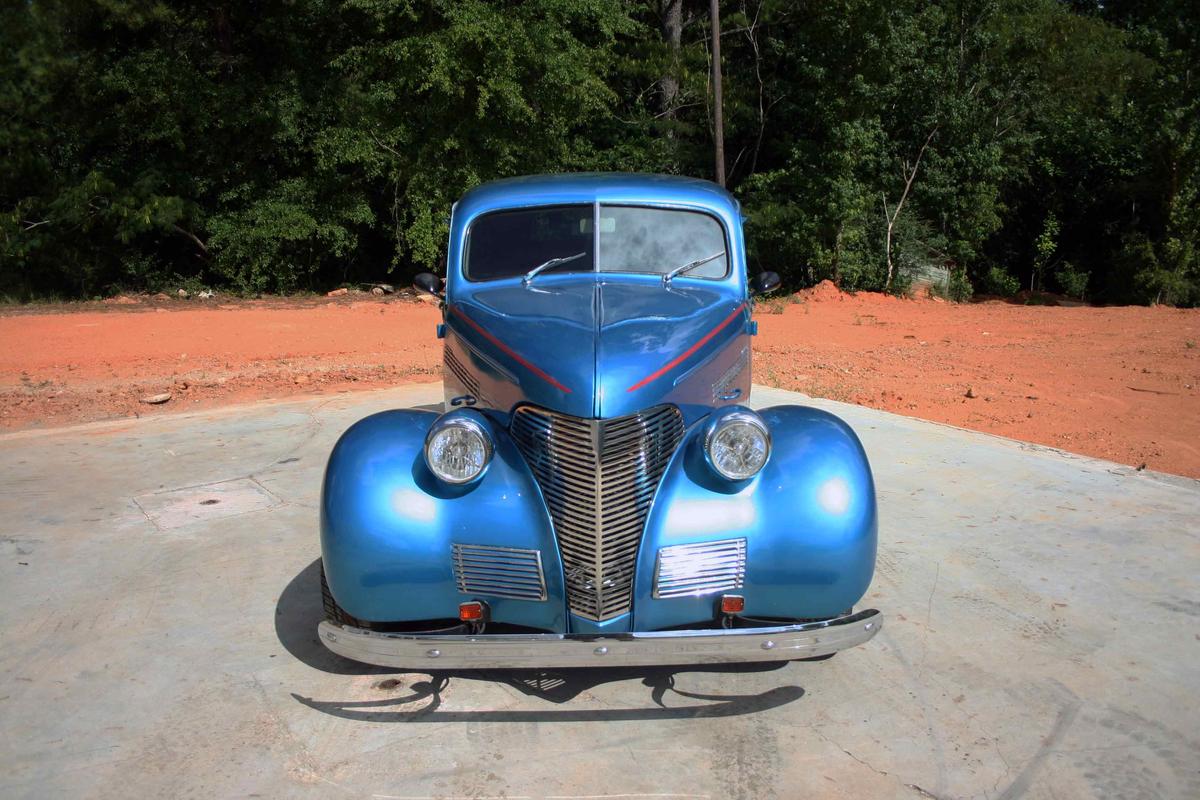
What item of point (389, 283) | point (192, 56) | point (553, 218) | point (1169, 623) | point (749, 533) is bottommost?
point (389, 283)

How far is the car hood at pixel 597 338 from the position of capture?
3.35 m

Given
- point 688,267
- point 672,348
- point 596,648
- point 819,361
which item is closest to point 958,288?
point 819,361

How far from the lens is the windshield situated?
448 centimetres

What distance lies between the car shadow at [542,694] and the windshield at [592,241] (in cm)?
179

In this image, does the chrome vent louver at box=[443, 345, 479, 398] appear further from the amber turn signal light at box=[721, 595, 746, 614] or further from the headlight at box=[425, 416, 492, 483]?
the amber turn signal light at box=[721, 595, 746, 614]

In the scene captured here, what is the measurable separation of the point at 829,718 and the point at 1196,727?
1.24m

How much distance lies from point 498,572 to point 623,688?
75 centimetres

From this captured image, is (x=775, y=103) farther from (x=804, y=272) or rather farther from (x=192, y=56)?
(x=192, y=56)

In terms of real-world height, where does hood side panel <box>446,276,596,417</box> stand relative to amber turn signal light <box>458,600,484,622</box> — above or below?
above

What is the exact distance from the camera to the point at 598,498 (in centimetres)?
327

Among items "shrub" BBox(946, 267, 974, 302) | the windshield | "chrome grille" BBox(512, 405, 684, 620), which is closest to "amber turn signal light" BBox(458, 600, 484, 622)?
"chrome grille" BBox(512, 405, 684, 620)

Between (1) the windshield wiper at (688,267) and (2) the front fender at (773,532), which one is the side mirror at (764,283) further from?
(2) the front fender at (773,532)

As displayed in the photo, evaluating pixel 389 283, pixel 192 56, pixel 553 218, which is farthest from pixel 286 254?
pixel 553 218

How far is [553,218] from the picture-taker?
459cm
